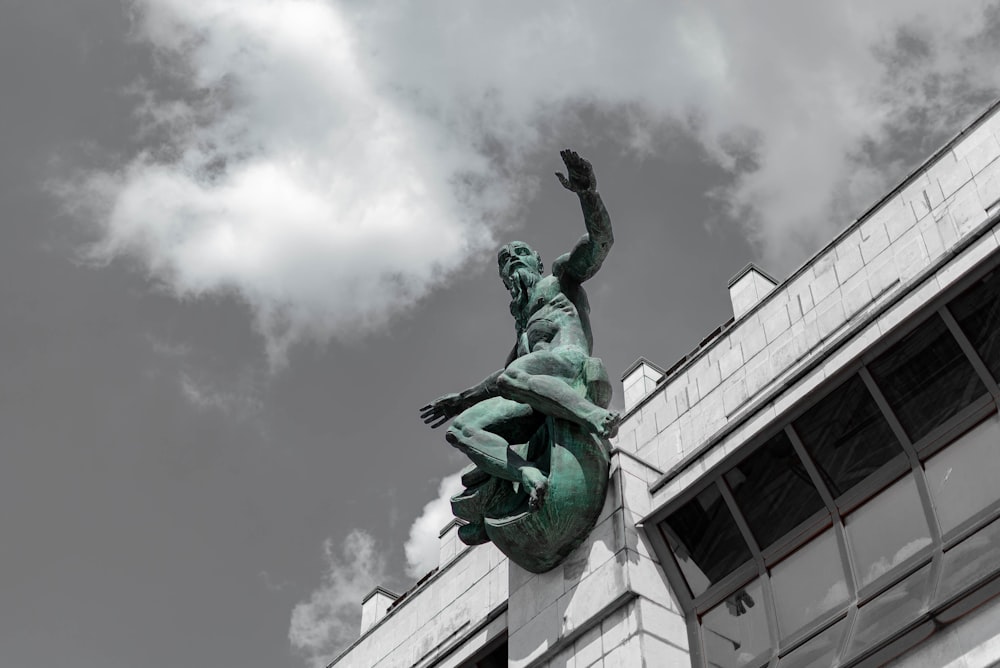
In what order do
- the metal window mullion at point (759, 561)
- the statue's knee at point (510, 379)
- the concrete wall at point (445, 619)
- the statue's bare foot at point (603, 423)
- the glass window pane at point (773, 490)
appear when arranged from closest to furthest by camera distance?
the metal window mullion at point (759, 561)
the glass window pane at point (773, 490)
the statue's bare foot at point (603, 423)
the statue's knee at point (510, 379)
the concrete wall at point (445, 619)

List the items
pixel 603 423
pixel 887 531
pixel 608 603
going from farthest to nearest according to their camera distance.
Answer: pixel 603 423 → pixel 608 603 → pixel 887 531

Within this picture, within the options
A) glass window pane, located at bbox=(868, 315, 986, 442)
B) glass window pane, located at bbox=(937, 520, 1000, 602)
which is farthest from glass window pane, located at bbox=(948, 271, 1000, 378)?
glass window pane, located at bbox=(937, 520, 1000, 602)

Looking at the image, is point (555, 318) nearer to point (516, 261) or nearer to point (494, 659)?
point (516, 261)

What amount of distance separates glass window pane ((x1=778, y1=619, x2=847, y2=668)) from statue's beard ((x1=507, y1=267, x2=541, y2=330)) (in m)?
6.07

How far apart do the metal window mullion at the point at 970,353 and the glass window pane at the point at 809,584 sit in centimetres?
224

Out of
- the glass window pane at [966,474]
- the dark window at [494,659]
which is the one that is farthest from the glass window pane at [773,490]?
the dark window at [494,659]

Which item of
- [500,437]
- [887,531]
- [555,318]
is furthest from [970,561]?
[555,318]

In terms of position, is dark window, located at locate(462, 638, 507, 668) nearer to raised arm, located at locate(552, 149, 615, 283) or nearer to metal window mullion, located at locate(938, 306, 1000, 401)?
raised arm, located at locate(552, 149, 615, 283)

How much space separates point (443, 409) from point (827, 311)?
539 centimetres

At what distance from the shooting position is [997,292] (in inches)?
520

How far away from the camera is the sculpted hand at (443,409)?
17.9 metres

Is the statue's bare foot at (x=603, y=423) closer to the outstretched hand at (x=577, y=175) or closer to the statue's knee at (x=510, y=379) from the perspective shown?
the statue's knee at (x=510, y=379)

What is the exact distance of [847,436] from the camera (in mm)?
14023

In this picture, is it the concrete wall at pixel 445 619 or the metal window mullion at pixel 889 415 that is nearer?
the metal window mullion at pixel 889 415
